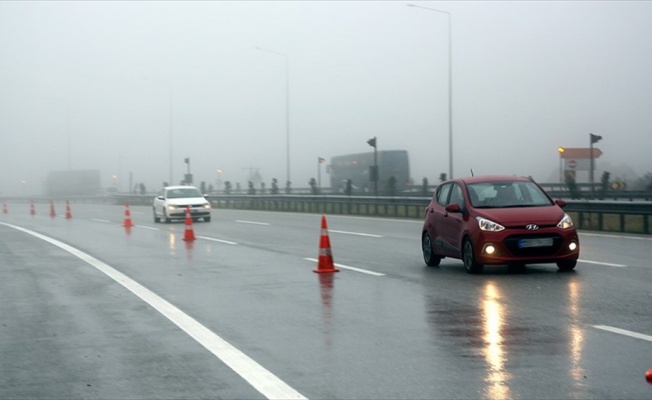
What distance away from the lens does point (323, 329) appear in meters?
9.64

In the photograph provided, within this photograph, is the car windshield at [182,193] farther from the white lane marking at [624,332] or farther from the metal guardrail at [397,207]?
the white lane marking at [624,332]

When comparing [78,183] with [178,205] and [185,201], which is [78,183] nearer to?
[185,201]

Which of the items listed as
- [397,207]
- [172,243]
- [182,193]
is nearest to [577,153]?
[397,207]

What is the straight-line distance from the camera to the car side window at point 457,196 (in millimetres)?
15242

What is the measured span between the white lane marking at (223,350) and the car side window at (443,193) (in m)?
5.08

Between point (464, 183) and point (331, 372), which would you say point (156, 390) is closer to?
point (331, 372)

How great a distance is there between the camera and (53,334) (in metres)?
9.58

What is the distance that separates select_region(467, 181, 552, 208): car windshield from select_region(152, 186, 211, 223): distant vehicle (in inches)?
Answer: 879

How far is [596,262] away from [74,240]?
1456 cm

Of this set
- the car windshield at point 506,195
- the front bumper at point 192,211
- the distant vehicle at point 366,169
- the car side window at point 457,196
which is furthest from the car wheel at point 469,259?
the distant vehicle at point 366,169

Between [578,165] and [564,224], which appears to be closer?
[564,224]

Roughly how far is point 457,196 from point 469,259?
1.37m

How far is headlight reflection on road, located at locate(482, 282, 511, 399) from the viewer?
22.0 feet

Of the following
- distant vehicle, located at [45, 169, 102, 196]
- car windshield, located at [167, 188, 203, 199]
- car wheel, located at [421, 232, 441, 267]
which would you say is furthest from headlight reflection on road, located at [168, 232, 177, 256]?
distant vehicle, located at [45, 169, 102, 196]
